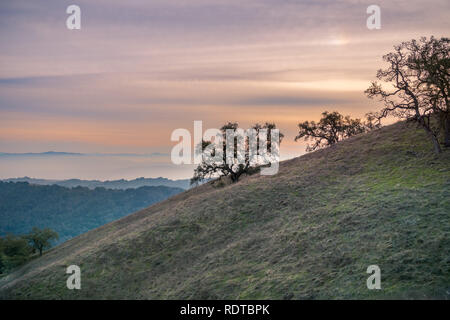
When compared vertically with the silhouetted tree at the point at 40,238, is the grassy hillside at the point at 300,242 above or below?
above

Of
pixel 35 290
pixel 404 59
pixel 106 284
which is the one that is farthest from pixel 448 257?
pixel 35 290

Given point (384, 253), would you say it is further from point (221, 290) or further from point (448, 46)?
point (448, 46)

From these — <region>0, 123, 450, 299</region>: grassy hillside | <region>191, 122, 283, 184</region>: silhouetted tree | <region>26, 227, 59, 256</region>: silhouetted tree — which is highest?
<region>191, 122, 283, 184</region>: silhouetted tree

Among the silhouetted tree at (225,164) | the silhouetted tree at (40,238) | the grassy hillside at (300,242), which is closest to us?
the grassy hillside at (300,242)

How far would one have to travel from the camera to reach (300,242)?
2367 cm

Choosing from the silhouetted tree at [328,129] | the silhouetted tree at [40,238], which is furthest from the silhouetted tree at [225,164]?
the silhouetted tree at [40,238]

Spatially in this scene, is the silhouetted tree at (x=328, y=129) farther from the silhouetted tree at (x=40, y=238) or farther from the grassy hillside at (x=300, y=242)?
the silhouetted tree at (x=40, y=238)

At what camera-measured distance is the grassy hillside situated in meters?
18.0

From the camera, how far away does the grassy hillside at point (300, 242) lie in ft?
59.2

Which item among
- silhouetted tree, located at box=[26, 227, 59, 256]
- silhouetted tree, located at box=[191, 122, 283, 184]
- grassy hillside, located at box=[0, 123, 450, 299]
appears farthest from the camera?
silhouetted tree, located at box=[26, 227, 59, 256]

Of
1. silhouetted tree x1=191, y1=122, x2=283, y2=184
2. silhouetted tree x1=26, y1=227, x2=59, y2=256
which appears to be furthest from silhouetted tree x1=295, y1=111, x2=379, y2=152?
silhouetted tree x1=26, y1=227, x2=59, y2=256

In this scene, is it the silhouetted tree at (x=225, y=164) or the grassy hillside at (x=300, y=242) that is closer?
the grassy hillside at (x=300, y=242)

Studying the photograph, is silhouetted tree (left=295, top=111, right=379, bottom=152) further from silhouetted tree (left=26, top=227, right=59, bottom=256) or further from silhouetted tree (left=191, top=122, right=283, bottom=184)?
silhouetted tree (left=26, top=227, right=59, bottom=256)

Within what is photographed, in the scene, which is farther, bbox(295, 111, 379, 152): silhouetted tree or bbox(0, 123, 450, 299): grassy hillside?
bbox(295, 111, 379, 152): silhouetted tree
